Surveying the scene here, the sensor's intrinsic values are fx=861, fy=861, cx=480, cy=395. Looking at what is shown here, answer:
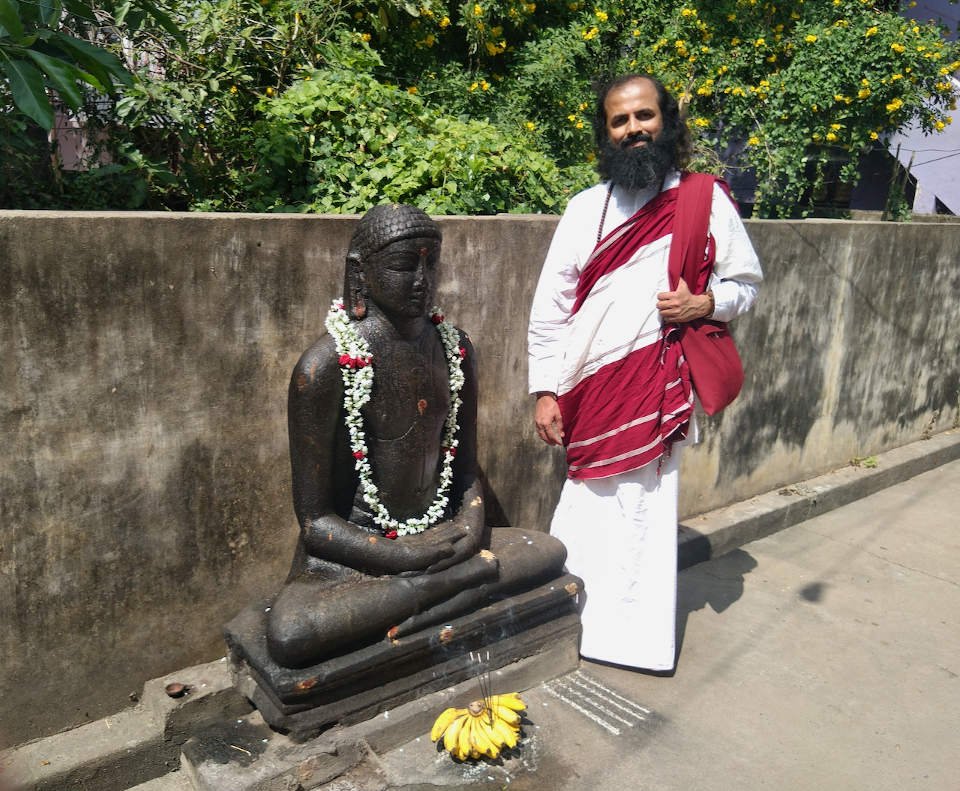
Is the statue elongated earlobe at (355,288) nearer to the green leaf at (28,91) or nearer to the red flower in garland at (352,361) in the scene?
the red flower in garland at (352,361)

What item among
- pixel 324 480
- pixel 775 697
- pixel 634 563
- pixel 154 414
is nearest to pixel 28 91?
pixel 154 414

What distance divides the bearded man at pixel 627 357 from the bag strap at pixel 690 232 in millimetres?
46

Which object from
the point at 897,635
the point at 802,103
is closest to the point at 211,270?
the point at 897,635

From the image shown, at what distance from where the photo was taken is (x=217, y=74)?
4.04 meters

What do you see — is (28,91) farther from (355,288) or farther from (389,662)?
(389,662)

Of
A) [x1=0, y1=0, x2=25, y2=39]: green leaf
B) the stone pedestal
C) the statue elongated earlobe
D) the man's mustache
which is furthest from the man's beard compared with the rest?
[x1=0, y1=0, x2=25, y2=39]: green leaf

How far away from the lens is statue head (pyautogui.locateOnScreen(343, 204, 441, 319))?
2.77 metres

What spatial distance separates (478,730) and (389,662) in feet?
1.19

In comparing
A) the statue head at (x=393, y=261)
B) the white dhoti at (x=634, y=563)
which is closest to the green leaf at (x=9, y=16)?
the statue head at (x=393, y=261)

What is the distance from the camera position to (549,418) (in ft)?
11.5

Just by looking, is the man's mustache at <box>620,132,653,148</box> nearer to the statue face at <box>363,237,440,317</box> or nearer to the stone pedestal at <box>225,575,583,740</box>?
the statue face at <box>363,237,440,317</box>

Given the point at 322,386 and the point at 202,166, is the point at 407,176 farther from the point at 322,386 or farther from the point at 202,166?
the point at 322,386

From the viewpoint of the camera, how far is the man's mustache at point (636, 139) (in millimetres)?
3373

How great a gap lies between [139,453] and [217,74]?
208cm
